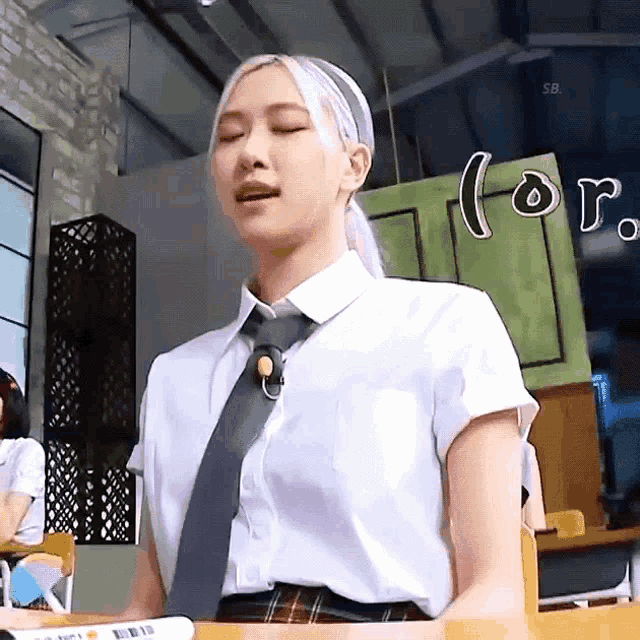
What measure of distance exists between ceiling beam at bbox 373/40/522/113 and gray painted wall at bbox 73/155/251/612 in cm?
34

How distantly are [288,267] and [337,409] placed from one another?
0.21m

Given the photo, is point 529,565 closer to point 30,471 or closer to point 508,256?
point 508,256

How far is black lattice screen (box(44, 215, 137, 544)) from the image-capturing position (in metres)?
1.37

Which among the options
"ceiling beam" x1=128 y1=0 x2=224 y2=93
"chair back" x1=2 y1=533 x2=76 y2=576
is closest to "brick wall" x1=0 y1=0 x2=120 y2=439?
"ceiling beam" x1=128 y1=0 x2=224 y2=93

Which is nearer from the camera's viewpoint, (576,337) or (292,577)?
(292,577)

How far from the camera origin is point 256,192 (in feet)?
3.36

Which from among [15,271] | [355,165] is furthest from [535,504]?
[15,271]

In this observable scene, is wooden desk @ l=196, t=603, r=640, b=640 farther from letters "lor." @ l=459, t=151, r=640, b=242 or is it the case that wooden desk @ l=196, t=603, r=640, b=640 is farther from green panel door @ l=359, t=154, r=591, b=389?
letters "lor." @ l=459, t=151, r=640, b=242

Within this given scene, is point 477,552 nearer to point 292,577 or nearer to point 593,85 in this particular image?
point 292,577

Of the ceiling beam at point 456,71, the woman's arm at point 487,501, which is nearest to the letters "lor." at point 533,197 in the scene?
the ceiling beam at point 456,71

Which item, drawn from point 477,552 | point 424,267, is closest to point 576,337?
point 424,267

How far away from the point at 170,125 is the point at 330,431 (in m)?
0.79

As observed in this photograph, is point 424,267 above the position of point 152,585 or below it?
above

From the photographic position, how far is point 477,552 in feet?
2.45
